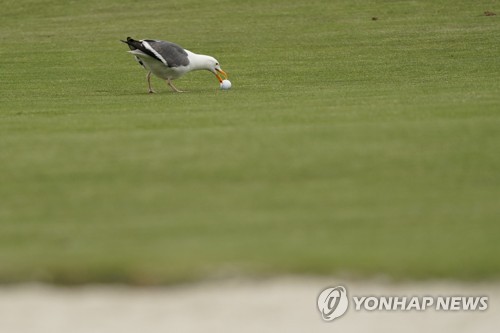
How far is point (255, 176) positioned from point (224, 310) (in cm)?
481

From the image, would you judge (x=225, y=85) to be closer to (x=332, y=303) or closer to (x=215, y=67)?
(x=215, y=67)

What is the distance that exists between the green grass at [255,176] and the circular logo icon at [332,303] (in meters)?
0.47

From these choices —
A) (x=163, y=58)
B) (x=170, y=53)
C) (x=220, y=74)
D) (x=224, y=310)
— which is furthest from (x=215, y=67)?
(x=224, y=310)

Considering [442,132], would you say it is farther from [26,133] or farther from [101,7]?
[101,7]

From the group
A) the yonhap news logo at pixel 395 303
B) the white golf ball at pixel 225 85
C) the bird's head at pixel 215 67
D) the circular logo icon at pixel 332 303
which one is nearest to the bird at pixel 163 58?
the bird's head at pixel 215 67

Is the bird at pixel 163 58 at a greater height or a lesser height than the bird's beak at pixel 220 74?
lesser

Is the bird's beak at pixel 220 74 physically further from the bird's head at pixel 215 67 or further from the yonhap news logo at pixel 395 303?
the yonhap news logo at pixel 395 303

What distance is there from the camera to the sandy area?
10875mm

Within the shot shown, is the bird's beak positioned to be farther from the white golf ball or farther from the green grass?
the white golf ball

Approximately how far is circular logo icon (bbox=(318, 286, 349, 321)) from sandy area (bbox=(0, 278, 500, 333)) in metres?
0.06

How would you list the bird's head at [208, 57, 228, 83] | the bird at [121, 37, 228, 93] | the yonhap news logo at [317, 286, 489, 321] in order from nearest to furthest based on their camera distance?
the yonhap news logo at [317, 286, 489, 321] < the bird at [121, 37, 228, 93] < the bird's head at [208, 57, 228, 83]

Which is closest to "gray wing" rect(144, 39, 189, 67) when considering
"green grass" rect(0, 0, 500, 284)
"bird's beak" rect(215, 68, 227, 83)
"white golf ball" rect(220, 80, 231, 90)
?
"green grass" rect(0, 0, 500, 284)

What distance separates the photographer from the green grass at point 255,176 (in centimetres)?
1223

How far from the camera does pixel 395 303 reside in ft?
36.4
